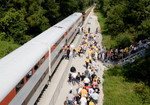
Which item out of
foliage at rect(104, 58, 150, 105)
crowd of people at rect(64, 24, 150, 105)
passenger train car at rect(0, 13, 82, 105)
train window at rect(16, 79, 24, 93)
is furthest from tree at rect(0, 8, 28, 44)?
train window at rect(16, 79, 24, 93)

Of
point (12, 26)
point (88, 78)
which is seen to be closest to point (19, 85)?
point (88, 78)

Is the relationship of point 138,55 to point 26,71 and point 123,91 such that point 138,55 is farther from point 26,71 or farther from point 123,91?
point 26,71

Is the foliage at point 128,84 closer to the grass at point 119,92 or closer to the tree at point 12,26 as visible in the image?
the grass at point 119,92

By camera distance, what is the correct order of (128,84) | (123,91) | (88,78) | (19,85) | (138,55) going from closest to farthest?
(19,85) < (123,91) < (88,78) < (128,84) < (138,55)

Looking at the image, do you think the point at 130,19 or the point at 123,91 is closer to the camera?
the point at 123,91

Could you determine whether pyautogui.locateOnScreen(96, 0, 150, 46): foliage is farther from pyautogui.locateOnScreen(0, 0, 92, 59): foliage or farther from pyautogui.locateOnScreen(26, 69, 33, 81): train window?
pyautogui.locateOnScreen(26, 69, 33, 81): train window

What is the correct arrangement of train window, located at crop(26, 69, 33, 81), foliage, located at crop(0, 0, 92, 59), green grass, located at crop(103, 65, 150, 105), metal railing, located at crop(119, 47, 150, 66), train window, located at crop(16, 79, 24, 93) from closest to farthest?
train window, located at crop(16, 79, 24, 93)
train window, located at crop(26, 69, 33, 81)
green grass, located at crop(103, 65, 150, 105)
metal railing, located at crop(119, 47, 150, 66)
foliage, located at crop(0, 0, 92, 59)

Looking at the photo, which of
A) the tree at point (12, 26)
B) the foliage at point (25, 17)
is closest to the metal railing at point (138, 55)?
the foliage at point (25, 17)

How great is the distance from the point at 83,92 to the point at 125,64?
789 cm

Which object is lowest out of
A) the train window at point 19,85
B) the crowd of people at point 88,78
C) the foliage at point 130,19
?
the crowd of people at point 88,78

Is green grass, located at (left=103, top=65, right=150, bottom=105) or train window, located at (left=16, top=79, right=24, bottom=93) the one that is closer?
train window, located at (left=16, top=79, right=24, bottom=93)

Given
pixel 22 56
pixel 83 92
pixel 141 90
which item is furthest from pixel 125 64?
pixel 22 56

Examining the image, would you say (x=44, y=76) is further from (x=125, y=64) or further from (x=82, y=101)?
(x=125, y=64)

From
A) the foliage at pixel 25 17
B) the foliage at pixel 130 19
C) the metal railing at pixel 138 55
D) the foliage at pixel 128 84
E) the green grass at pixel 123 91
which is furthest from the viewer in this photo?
the foliage at pixel 25 17
